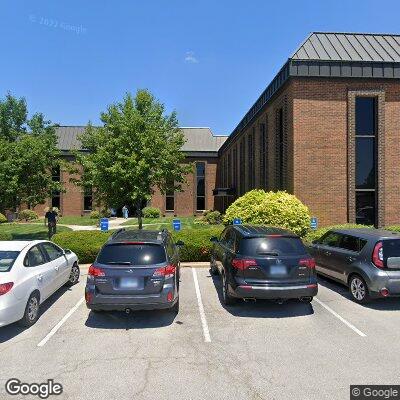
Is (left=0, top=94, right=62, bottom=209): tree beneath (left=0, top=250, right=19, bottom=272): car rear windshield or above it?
above

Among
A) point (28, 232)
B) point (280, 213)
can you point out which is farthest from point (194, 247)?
point (28, 232)

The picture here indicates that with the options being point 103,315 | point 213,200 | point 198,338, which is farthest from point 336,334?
point 213,200

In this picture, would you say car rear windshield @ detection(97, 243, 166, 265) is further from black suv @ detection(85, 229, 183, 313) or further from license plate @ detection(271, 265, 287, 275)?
license plate @ detection(271, 265, 287, 275)

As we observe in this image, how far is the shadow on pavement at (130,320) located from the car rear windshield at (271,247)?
1980 millimetres

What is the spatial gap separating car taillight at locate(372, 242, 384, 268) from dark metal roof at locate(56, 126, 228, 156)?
35.9 m

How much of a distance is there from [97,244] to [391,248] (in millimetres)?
8783

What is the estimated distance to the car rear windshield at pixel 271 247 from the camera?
6.87 metres

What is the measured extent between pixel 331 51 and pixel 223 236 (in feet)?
40.5

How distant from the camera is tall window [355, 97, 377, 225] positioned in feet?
53.5

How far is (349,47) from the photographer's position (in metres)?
17.2

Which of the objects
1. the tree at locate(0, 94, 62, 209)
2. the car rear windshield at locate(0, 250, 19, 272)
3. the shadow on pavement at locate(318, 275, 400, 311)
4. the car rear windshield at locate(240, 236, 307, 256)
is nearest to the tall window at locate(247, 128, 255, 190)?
the tree at locate(0, 94, 62, 209)

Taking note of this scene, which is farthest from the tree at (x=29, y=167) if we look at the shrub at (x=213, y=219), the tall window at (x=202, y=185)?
the tall window at (x=202, y=185)

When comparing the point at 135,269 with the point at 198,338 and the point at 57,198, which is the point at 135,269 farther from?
the point at 57,198

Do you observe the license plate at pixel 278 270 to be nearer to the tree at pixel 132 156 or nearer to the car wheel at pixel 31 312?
the car wheel at pixel 31 312
